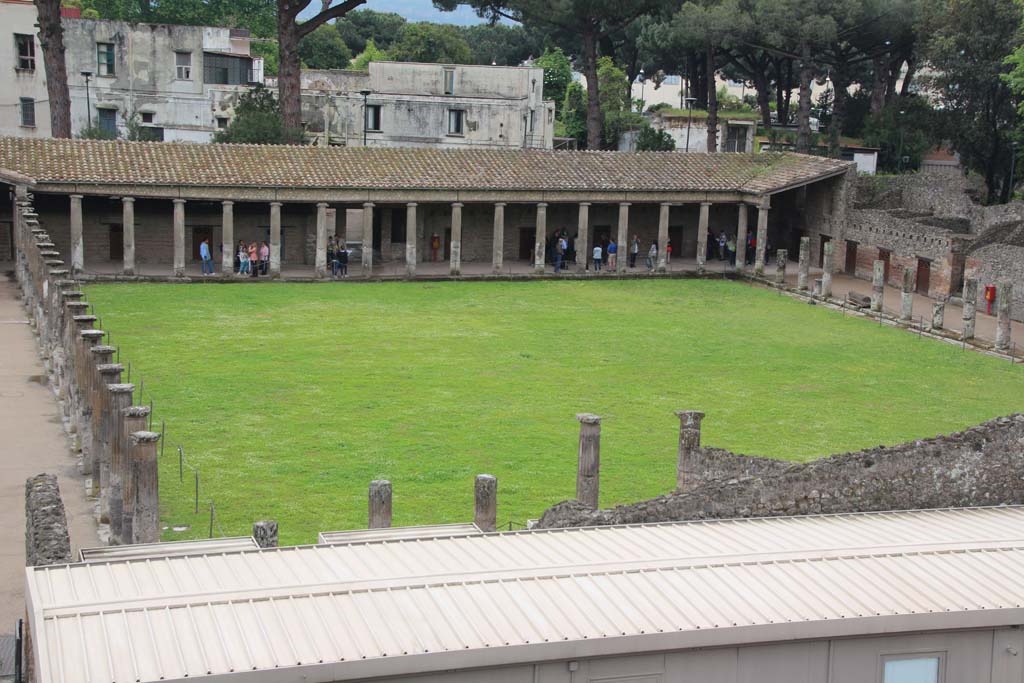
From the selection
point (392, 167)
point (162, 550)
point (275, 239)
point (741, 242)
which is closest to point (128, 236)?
point (275, 239)

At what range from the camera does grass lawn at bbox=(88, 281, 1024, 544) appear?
2112 cm

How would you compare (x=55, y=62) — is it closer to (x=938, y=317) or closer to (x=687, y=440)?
(x=938, y=317)

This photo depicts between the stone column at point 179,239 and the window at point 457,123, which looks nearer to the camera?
the stone column at point 179,239

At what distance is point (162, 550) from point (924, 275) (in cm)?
3386

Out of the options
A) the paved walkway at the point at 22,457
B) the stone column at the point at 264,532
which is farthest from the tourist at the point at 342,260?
the stone column at the point at 264,532

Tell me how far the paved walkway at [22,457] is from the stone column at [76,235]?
6427mm

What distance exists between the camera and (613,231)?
48.2m

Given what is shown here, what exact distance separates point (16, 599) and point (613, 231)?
3441 centimetres

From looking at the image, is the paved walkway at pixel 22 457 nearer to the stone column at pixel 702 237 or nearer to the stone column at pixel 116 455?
the stone column at pixel 116 455

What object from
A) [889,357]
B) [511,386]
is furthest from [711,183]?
Answer: [511,386]

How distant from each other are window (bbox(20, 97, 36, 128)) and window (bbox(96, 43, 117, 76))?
300 centimetres

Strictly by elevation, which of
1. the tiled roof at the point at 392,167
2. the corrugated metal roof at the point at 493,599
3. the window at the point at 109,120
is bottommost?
the corrugated metal roof at the point at 493,599

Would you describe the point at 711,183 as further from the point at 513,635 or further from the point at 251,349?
the point at 513,635

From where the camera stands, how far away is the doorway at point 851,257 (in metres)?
46.1
